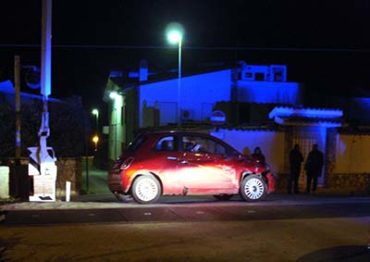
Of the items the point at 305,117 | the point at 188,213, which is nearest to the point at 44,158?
the point at 188,213

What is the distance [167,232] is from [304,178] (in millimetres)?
12657

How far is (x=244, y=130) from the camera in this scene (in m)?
21.5

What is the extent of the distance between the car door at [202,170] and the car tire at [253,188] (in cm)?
31

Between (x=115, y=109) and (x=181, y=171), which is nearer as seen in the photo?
(x=181, y=171)

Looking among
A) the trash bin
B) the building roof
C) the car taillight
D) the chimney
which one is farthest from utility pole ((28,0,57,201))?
the chimney

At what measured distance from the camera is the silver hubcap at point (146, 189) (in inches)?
577

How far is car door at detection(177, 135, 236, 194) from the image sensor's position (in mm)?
15070

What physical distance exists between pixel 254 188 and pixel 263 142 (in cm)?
630

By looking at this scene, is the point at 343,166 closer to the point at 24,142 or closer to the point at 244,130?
the point at 244,130

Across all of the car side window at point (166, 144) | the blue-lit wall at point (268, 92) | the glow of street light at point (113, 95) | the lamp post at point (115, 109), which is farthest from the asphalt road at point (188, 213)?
the lamp post at point (115, 109)

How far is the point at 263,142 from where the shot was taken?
2156 cm

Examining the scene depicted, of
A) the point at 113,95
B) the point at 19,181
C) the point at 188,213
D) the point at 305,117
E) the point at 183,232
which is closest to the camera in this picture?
the point at 183,232

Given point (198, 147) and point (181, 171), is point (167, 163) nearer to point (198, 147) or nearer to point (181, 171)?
point (181, 171)

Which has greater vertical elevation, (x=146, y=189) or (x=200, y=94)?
(x=200, y=94)
